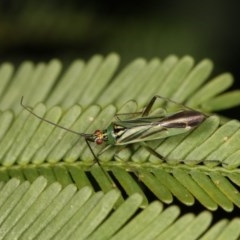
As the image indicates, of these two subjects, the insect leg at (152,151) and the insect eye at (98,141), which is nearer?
the insect leg at (152,151)

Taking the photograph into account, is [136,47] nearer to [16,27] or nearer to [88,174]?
[16,27]

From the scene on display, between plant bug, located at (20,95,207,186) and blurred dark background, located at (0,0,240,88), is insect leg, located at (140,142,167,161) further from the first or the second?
blurred dark background, located at (0,0,240,88)

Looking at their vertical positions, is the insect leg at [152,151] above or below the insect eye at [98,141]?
above

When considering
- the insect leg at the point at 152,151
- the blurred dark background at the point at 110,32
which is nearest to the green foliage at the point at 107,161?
the insect leg at the point at 152,151

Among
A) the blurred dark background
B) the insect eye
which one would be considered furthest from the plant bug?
the blurred dark background

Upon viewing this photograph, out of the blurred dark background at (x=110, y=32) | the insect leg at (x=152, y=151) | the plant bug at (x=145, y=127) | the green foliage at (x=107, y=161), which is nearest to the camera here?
the green foliage at (x=107, y=161)

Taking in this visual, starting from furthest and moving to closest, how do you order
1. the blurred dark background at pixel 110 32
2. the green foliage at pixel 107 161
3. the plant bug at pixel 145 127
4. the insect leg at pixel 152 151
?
the blurred dark background at pixel 110 32 → the plant bug at pixel 145 127 → the insect leg at pixel 152 151 → the green foliage at pixel 107 161

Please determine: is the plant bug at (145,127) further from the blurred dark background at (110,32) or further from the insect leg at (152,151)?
the blurred dark background at (110,32)

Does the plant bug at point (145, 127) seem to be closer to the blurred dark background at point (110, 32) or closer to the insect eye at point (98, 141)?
the insect eye at point (98, 141)
